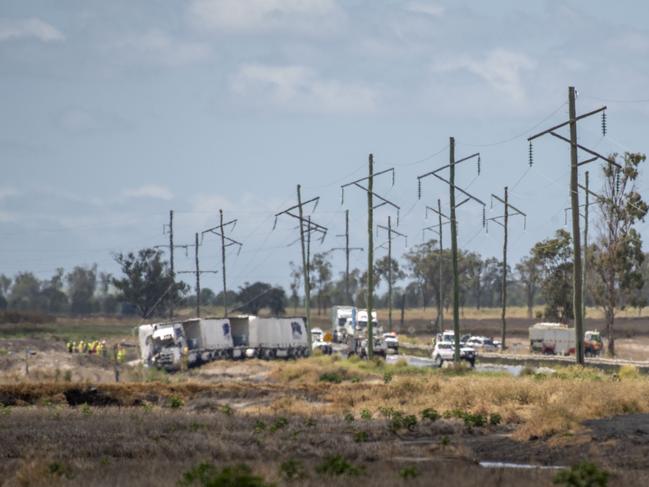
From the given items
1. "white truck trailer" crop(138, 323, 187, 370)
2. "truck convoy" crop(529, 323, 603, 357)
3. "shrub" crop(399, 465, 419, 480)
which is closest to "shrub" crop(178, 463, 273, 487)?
"shrub" crop(399, 465, 419, 480)

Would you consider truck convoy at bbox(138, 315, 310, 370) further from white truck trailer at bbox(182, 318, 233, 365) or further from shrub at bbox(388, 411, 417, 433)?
shrub at bbox(388, 411, 417, 433)

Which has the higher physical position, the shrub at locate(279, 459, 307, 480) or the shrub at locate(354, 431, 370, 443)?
the shrub at locate(279, 459, 307, 480)

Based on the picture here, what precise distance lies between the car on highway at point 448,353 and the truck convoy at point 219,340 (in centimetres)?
1091

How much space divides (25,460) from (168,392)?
93.9ft

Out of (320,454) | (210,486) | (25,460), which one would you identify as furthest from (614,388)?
(210,486)

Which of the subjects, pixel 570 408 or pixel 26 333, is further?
pixel 26 333

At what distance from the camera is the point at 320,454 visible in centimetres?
2867

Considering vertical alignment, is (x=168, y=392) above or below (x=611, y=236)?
below

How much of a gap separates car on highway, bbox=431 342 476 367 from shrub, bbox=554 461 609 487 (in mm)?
63861

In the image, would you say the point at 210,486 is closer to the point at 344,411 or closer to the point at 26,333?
the point at 344,411

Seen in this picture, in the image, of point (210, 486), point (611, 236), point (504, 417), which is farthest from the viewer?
point (611, 236)

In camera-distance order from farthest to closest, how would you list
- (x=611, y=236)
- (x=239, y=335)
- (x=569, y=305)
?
(x=569, y=305), (x=611, y=236), (x=239, y=335)

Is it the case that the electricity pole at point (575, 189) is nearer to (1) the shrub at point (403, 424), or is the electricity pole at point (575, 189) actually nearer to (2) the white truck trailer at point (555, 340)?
(1) the shrub at point (403, 424)

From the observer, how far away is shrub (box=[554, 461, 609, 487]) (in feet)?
68.3
